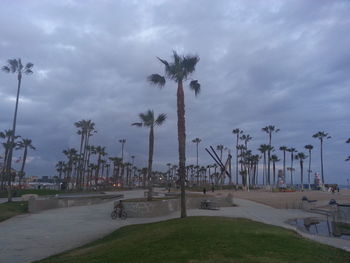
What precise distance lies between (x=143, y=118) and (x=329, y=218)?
17.0 metres

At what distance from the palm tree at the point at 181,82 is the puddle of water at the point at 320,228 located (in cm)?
756

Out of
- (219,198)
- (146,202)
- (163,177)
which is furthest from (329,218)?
(163,177)

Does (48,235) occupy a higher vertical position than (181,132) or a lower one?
lower

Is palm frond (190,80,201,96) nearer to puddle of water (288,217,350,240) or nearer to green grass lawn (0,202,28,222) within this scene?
puddle of water (288,217,350,240)

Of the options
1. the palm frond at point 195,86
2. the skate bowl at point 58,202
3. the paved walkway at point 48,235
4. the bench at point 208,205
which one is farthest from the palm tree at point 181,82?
the skate bowl at point 58,202

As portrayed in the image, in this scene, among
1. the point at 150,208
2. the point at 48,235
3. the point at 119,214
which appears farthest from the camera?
the point at 150,208

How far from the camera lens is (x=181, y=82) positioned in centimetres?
2141

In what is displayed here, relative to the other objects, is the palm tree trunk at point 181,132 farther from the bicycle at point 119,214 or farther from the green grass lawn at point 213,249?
the bicycle at point 119,214

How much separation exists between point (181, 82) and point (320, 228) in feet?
41.2

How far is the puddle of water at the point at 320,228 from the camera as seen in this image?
19.6m

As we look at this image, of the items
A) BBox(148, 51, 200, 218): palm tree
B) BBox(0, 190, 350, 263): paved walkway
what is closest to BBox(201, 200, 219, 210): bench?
BBox(0, 190, 350, 263): paved walkway

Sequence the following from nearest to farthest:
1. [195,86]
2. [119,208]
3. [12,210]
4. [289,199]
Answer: [195,86]
[119,208]
[12,210]
[289,199]

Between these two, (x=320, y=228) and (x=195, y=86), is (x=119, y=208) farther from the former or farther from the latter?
(x=320, y=228)

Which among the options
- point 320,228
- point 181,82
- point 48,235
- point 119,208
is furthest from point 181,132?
point 320,228
